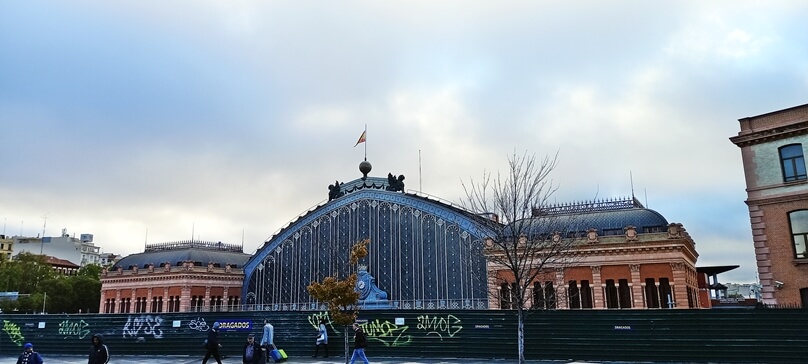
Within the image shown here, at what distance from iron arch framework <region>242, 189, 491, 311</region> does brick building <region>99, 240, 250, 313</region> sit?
3.25 m

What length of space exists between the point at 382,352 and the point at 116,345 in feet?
46.6

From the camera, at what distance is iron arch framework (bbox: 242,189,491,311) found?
44.9 metres

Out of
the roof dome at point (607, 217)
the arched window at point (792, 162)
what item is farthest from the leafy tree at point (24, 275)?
the arched window at point (792, 162)

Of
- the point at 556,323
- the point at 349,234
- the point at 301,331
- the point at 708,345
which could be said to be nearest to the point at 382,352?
the point at 301,331

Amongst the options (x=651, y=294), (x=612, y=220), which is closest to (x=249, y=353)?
(x=651, y=294)

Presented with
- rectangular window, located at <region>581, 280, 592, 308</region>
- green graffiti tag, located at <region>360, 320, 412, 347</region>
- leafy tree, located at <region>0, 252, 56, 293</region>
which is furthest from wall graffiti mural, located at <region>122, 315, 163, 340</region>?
leafy tree, located at <region>0, 252, 56, 293</region>

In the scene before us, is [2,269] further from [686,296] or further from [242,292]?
[686,296]

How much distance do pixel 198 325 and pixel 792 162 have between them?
1248 inches

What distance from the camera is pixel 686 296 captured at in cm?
3828

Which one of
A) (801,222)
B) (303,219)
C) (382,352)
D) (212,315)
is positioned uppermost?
(303,219)

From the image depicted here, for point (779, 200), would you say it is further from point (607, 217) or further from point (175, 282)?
point (175, 282)

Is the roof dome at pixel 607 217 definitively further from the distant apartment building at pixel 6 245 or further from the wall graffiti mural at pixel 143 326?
the distant apartment building at pixel 6 245

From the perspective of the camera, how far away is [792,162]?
29719mm

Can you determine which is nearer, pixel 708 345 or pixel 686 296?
pixel 708 345
